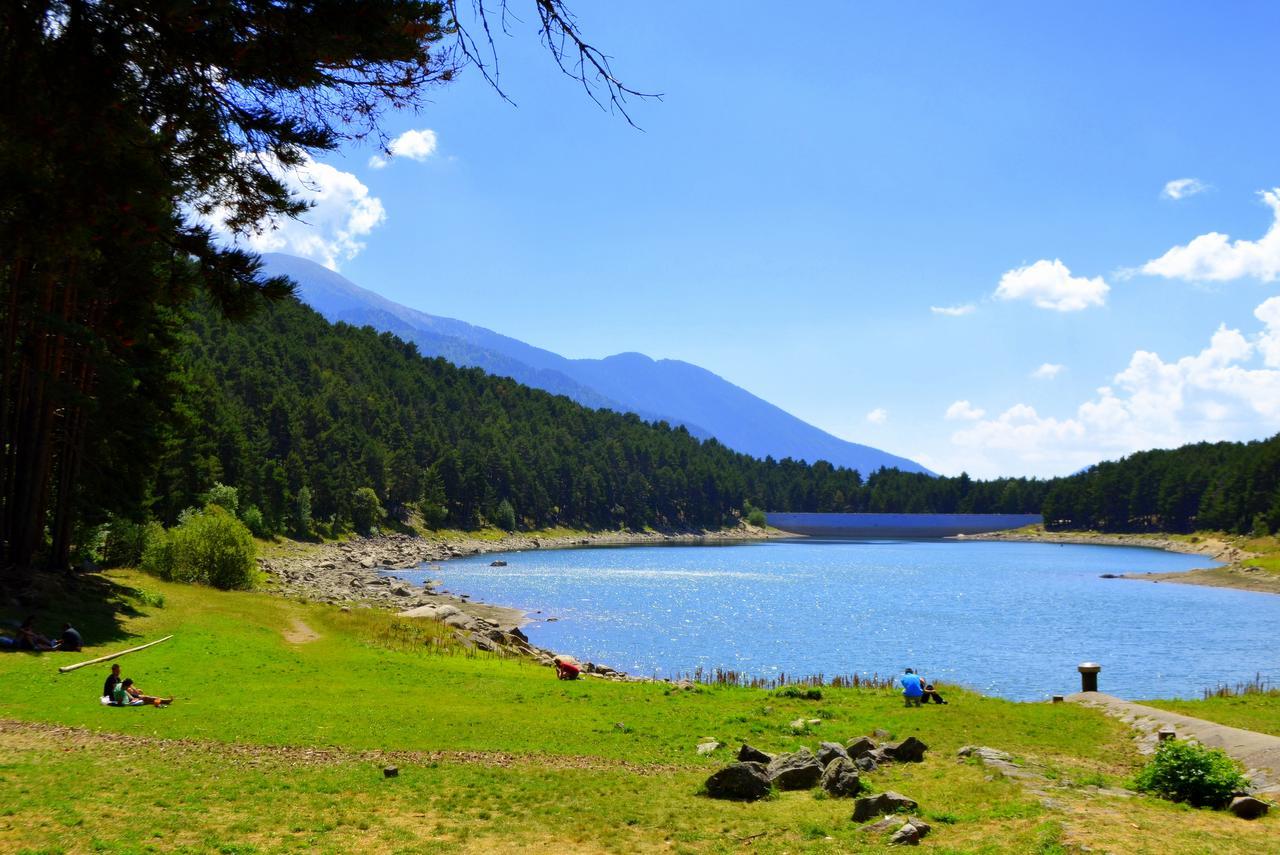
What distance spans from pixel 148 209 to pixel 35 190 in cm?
113

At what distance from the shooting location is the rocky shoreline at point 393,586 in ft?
189

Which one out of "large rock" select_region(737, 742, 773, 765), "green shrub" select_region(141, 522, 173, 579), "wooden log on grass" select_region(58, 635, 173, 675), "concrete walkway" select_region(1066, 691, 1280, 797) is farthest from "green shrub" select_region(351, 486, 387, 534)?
"large rock" select_region(737, 742, 773, 765)

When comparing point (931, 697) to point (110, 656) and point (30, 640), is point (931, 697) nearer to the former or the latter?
point (110, 656)

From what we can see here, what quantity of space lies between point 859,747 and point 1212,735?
11.7 m

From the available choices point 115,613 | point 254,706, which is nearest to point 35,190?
point 254,706

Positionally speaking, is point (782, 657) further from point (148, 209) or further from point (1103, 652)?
point (148, 209)

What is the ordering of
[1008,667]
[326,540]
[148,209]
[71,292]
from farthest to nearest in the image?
[326,540]
[1008,667]
[71,292]
[148,209]

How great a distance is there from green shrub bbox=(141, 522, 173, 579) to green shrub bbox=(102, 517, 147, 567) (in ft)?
1.32

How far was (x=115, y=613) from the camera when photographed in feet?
140

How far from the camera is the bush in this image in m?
17.7

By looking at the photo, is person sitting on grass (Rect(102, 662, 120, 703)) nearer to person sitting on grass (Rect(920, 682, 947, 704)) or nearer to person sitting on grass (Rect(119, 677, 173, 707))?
person sitting on grass (Rect(119, 677, 173, 707))

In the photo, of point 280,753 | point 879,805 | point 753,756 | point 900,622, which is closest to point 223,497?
point 900,622

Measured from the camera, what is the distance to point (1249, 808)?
54.4 feet

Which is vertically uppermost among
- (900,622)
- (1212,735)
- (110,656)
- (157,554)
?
(1212,735)
